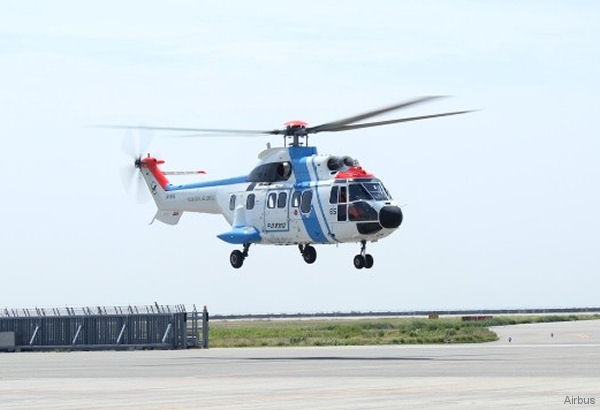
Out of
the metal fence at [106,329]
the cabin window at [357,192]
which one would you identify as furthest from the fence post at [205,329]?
the cabin window at [357,192]

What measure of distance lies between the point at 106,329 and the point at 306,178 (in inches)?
686

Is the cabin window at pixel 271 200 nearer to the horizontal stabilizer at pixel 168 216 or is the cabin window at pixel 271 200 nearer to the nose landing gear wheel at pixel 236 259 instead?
the nose landing gear wheel at pixel 236 259

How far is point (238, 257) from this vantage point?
53906mm

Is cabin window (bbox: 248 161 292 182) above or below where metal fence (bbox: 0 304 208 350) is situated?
above

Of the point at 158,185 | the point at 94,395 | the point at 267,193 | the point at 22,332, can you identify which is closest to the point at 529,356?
the point at 267,193

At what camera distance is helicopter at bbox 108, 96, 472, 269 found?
47.8m

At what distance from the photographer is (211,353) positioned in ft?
175

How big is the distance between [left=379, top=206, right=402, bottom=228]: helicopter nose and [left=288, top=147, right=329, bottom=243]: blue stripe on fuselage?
10.2ft

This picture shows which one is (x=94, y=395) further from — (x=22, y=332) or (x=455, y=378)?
(x=22, y=332)

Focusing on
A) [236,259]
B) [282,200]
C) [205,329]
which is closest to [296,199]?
[282,200]

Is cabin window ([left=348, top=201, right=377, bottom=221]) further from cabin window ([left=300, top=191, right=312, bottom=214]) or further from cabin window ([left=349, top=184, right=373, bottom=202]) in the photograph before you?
cabin window ([left=300, top=191, right=312, bottom=214])

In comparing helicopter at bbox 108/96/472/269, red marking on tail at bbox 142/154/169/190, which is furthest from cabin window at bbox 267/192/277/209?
red marking on tail at bbox 142/154/169/190

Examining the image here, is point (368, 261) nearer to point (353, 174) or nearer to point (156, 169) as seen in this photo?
point (353, 174)

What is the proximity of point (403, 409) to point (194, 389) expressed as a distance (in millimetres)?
8387
